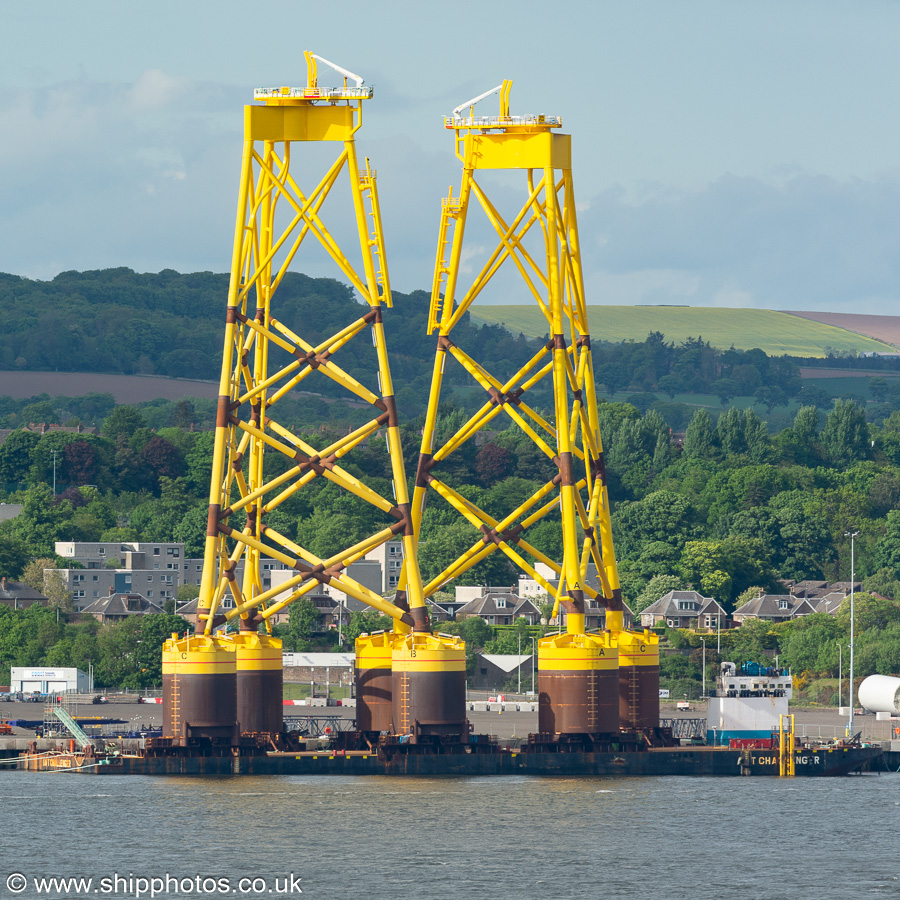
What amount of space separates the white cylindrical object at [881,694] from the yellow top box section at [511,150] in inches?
1803

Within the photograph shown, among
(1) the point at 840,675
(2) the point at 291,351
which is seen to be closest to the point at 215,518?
(2) the point at 291,351

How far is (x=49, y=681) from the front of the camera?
179m

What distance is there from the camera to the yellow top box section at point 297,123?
355ft

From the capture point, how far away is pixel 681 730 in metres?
137

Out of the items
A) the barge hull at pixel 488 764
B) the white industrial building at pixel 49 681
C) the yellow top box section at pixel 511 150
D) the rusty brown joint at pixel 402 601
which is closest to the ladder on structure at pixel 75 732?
the barge hull at pixel 488 764

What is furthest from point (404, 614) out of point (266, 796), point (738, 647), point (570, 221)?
point (738, 647)

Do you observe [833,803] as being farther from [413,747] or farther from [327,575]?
[327,575]

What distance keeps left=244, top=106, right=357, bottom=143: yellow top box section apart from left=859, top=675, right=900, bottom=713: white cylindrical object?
53321mm

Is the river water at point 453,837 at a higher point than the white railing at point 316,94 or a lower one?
lower

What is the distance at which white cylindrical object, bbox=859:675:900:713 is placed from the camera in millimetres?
137375

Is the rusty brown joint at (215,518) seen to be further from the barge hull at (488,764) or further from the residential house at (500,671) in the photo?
the residential house at (500,671)

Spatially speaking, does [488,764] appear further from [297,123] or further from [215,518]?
[297,123]

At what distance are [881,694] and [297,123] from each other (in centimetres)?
5541

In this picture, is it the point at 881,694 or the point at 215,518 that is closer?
the point at 215,518
